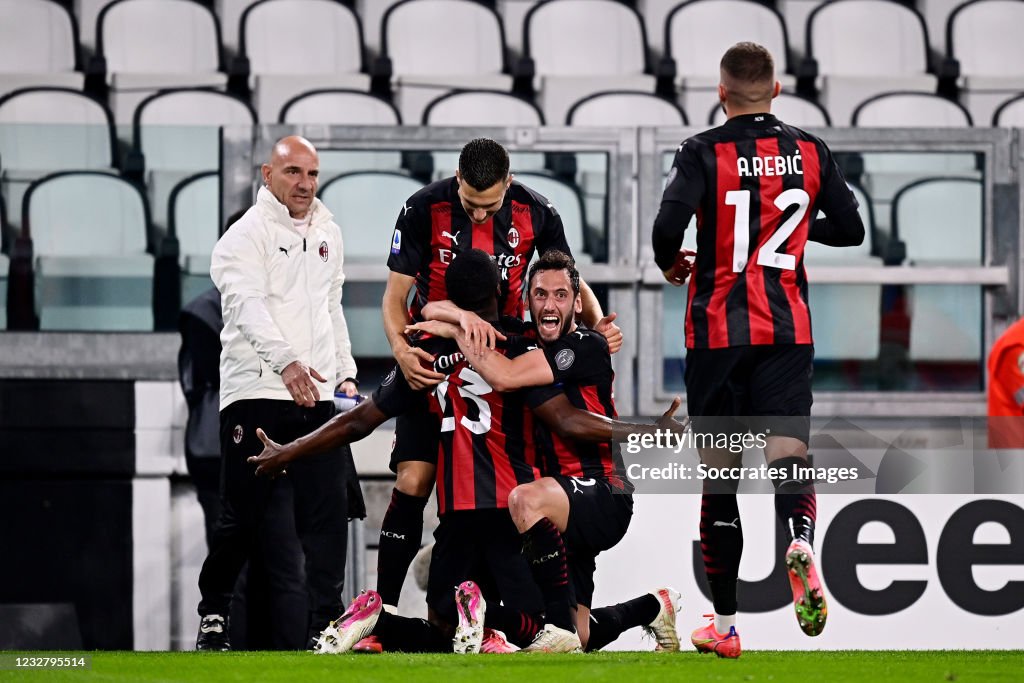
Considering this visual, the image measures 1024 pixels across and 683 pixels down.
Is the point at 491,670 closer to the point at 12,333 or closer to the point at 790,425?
the point at 790,425

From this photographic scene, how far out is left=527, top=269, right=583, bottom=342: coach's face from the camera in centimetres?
431

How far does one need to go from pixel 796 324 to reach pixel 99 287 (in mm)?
3622

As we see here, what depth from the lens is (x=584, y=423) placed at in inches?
168

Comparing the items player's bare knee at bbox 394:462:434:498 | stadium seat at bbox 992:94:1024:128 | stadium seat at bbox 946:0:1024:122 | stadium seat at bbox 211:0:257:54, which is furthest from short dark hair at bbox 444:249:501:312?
stadium seat at bbox 946:0:1024:122

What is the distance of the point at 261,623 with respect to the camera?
5820 millimetres

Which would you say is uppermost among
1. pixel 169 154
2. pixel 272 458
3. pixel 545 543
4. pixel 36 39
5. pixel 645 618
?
pixel 36 39

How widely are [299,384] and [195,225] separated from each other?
206 centimetres

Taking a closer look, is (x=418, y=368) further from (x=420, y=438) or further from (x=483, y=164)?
(x=483, y=164)

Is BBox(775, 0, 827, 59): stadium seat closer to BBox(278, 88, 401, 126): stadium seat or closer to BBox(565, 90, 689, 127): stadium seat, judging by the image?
BBox(565, 90, 689, 127): stadium seat

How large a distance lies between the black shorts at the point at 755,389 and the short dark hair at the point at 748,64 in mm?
783

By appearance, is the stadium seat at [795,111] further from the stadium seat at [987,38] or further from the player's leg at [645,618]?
the player's leg at [645,618]

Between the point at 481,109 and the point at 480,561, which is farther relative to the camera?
the point at 481,109

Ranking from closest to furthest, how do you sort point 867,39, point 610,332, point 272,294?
point 610,332 → point 272,294 → point 867,39

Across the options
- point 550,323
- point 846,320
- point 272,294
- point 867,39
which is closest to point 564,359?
point 550,323
